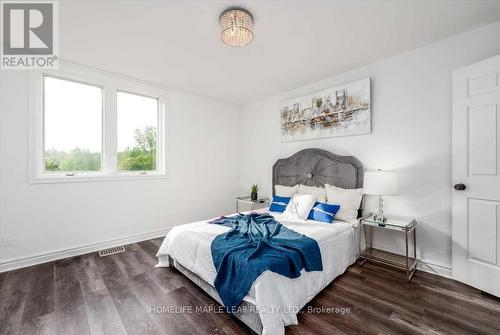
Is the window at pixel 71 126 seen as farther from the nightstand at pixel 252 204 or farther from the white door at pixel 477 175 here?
the white door at pixel 477 175

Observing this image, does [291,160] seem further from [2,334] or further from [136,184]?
[2,334]

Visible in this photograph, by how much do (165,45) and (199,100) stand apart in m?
1.79

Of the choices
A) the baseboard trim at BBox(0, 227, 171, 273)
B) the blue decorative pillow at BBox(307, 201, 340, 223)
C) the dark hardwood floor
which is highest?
the blue decorative pillow at BBox(307, 201, 340, 223)

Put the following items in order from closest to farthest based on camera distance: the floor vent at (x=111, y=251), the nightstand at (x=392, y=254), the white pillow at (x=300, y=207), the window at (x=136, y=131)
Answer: the nightstand at (x=392, y=254), the white pillow at (x=300, y=207), the floor vent at (x=111, y=251), the window at (x=136, y=131)

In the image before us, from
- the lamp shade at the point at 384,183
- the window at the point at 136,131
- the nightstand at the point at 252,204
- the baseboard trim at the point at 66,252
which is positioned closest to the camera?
the lamp shade at the point at 384,183

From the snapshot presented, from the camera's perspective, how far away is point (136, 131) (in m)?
3.71

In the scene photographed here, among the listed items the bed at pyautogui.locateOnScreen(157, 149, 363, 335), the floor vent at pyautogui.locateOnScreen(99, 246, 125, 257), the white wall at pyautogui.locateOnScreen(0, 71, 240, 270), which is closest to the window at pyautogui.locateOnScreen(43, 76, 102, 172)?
the white wall at pyautogui.locateOnScreen(0, 71, 240, 270)

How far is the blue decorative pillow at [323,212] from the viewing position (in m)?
2.77

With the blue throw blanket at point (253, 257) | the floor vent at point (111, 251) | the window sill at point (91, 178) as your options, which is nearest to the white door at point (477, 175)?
the blue throw blanket at point (253, 257)

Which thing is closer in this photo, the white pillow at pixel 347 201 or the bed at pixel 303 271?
the bed at pixel 303 271

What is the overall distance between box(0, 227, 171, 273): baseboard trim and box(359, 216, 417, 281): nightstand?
3.29m

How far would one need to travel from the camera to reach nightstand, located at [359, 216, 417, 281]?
7.79 feet

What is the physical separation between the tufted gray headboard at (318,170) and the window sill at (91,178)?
7.14 ft

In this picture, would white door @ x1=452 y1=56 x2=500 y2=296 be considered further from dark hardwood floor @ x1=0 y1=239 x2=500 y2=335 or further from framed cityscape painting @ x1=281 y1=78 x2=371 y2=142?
framed cityscape painting @ x1=281 y1=78 x2=371 y2=142
